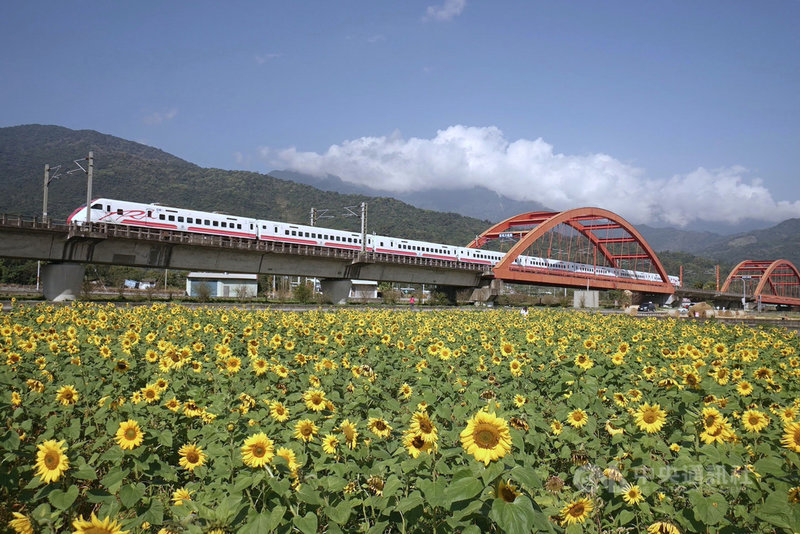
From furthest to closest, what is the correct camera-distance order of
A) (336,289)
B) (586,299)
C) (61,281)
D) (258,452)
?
(586,299) < (336,289) < (61,281) < (258,452)

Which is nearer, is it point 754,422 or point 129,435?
point 129,435

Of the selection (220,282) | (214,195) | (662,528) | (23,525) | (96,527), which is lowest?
(662,528)

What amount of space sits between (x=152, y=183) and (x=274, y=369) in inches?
7241

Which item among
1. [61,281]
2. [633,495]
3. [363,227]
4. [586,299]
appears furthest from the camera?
[586,299]

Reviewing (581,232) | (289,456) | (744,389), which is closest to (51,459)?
(289,456)

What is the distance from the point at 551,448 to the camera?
4633 mm

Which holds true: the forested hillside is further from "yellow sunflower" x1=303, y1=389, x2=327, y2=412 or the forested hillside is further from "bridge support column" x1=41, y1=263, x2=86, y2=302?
"yellow sunflower" x1=303, y1=389, x2=327, y2=412

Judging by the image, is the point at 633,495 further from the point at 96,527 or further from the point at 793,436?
the point at 96,527

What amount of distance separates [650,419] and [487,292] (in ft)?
186

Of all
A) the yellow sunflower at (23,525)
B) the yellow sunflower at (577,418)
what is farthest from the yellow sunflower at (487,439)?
the yellow sunflower at (577,418)

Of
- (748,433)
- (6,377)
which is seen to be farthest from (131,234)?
(748,433)

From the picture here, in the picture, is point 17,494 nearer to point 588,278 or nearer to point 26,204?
point 588,278

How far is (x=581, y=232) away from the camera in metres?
77.4

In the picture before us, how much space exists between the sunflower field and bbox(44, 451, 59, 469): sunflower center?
0.04ft
